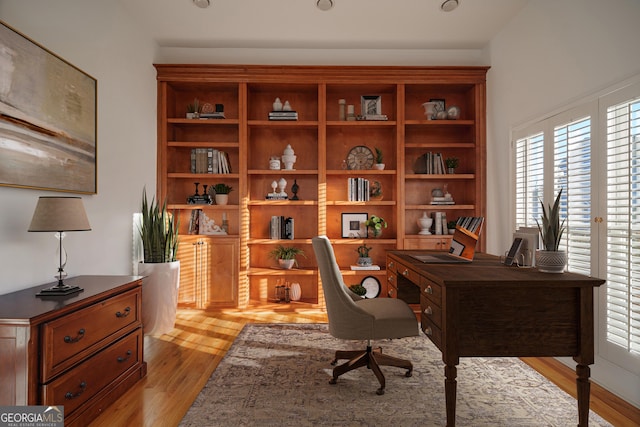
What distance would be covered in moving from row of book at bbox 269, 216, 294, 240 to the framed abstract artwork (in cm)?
193

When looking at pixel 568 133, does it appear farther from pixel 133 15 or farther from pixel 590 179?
pixel 133 15

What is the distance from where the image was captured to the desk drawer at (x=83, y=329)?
1.70 meters

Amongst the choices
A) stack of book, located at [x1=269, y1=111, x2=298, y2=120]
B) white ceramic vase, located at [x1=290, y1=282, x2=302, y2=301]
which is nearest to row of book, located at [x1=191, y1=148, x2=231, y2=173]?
stack of book, located at [x1=269, y1=111, x2=298, y2=120]

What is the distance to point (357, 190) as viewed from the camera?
169 inches

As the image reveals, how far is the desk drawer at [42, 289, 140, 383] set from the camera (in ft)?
5.57

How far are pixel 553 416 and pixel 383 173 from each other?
2.74 meters

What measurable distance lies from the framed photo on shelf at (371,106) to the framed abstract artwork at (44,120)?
273 centimetres

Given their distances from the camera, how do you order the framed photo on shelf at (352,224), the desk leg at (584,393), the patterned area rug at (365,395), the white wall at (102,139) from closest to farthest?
the desk leg at (584,393), the patterned area rug at (365,395), the white wall at (102,139), the framed photo on shelf at (352,224)

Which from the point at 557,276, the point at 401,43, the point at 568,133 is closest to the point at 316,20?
the point at 401,43

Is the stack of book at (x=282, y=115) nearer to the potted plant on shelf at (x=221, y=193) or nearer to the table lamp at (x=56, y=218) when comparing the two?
the potted plant on shelf at (x=221, y=193)

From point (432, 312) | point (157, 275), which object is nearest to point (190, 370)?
point (157, 275)

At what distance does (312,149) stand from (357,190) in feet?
2.57

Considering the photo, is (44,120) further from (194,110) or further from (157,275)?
(194,110)

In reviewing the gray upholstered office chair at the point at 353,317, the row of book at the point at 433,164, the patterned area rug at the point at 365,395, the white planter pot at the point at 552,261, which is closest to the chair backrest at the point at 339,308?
the gray upholstered office chair at the point at 353,317
